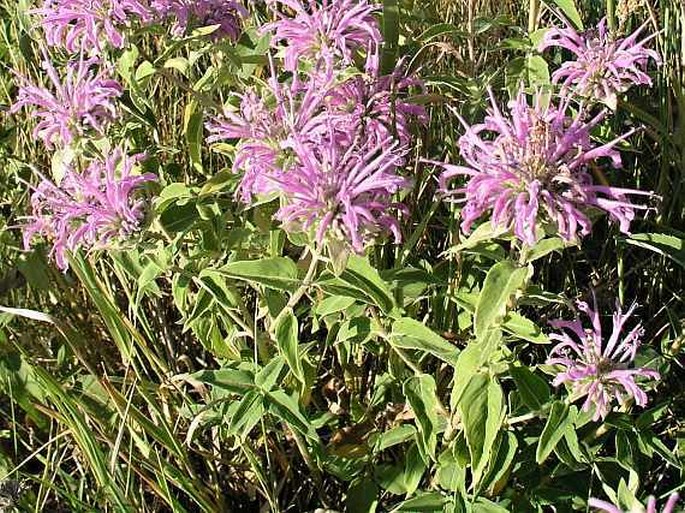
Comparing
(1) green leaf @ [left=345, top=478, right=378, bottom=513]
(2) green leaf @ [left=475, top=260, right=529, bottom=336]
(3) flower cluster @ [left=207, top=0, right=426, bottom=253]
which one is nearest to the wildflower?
(3) flower cluster @ [left=207, top=0, right=426, bottom=253]

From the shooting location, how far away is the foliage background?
3.53 feet

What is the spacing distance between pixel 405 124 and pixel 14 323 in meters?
0.89

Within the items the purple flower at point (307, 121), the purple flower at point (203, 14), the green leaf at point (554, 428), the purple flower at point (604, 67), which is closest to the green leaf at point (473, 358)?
the green leaf at point (554, 428)

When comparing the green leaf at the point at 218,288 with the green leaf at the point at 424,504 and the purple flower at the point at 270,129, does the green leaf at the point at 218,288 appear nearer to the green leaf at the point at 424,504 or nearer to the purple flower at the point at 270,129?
the purple flower at the point at 270,129

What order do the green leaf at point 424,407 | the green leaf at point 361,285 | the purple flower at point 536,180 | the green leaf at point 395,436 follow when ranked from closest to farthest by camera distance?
the purple flower at point 536,180 → the green leaf at point 361,285 → the green leaf at point 424,407 → the green leaf at point 395,436

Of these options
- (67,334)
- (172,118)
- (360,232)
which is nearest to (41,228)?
(67,334)

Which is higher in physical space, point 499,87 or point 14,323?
point 499,87

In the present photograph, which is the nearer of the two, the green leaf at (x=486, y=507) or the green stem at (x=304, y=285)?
the green stem at (x=304, y=285)

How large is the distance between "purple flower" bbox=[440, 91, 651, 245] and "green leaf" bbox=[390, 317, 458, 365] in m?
0.17

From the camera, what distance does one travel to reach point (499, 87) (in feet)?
4.40

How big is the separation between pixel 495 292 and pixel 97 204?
502 millimetres

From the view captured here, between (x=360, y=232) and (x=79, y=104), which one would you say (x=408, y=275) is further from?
(x=79, y=104)

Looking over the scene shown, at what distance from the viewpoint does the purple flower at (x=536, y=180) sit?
883mm

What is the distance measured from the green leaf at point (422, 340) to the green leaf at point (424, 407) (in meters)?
0.07
